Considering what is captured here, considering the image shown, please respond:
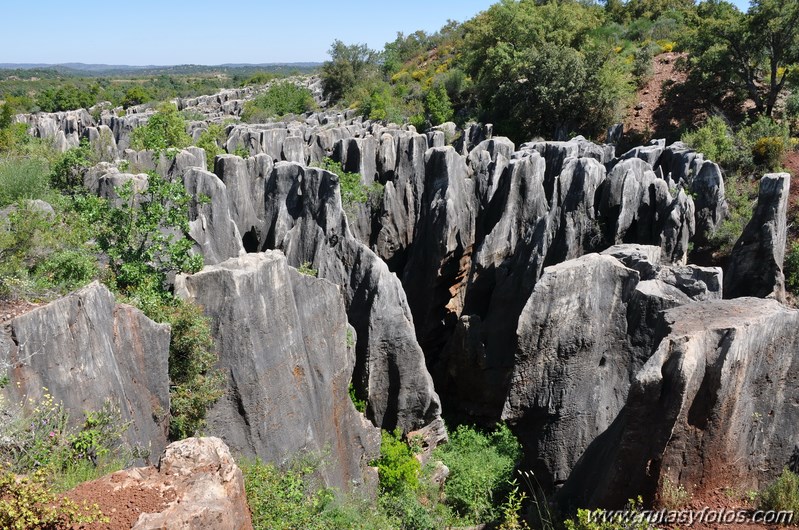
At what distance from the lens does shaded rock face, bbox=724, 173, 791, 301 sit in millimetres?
14102

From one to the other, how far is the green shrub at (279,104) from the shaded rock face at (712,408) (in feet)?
132

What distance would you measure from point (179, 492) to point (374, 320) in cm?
756

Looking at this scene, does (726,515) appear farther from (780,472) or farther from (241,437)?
(241,437)

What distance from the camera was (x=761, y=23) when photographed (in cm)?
2575

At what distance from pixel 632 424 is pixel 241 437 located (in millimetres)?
5726

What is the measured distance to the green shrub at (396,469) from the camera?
11.8m

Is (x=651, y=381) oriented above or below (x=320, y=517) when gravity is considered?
above

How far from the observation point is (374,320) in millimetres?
12734

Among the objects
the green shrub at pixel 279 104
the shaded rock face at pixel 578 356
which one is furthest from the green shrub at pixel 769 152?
the green shrub at pixel 279 104

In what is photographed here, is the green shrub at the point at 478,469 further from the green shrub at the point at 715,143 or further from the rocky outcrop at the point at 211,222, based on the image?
the green shrub at the point at 715,143

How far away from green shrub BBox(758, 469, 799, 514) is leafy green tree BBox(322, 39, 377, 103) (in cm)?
5099

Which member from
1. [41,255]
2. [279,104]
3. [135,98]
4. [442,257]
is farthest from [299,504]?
[135,98]

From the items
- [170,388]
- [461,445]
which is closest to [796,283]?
[461,445]

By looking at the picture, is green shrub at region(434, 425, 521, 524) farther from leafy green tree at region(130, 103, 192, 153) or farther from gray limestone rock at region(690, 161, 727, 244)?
leafy green tree at region(130, 103, 192, 153)
